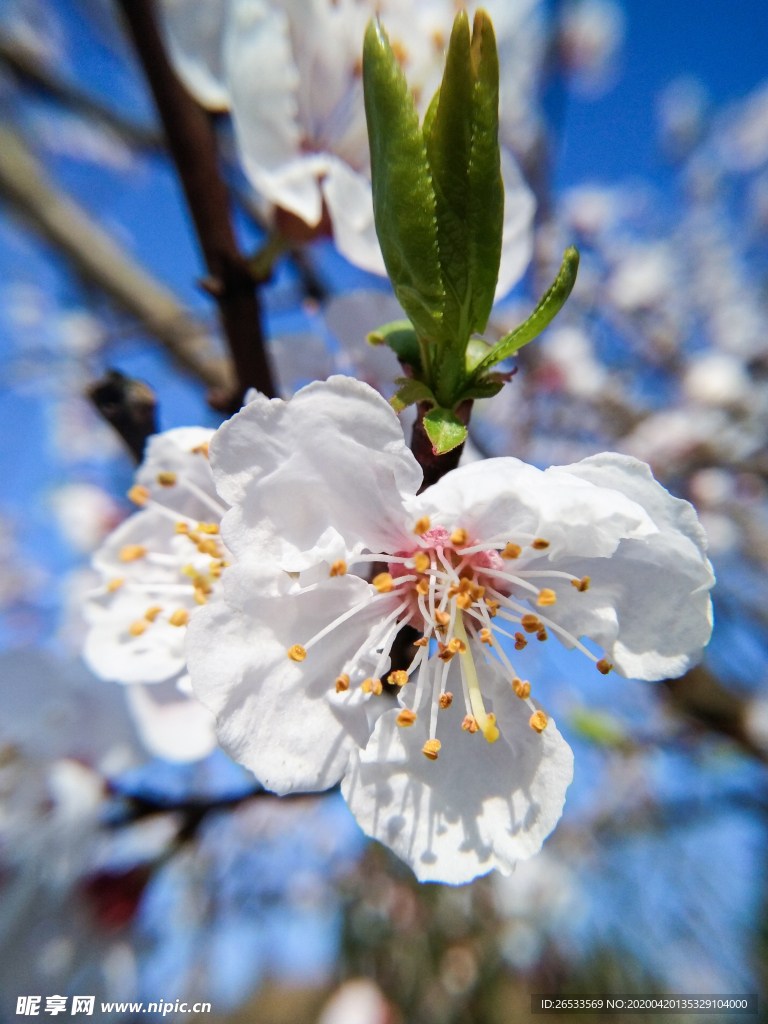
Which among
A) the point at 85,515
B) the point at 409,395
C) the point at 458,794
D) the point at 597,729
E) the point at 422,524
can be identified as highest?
the point at 85,515

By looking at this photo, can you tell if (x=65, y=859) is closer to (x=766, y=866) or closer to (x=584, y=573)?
(x=584, y=573)

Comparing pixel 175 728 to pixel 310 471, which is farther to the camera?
pixel 175 728

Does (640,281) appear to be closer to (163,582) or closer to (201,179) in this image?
(201,179)

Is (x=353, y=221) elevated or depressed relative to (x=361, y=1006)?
elevated

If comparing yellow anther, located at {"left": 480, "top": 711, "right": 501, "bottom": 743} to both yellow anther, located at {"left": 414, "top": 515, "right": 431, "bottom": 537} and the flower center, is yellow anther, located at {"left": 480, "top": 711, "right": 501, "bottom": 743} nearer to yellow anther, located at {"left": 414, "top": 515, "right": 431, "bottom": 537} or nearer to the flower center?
the flower center

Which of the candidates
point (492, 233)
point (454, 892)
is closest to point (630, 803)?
point (454, 892)

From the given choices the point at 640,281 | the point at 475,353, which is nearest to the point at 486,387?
the point at 475,353
